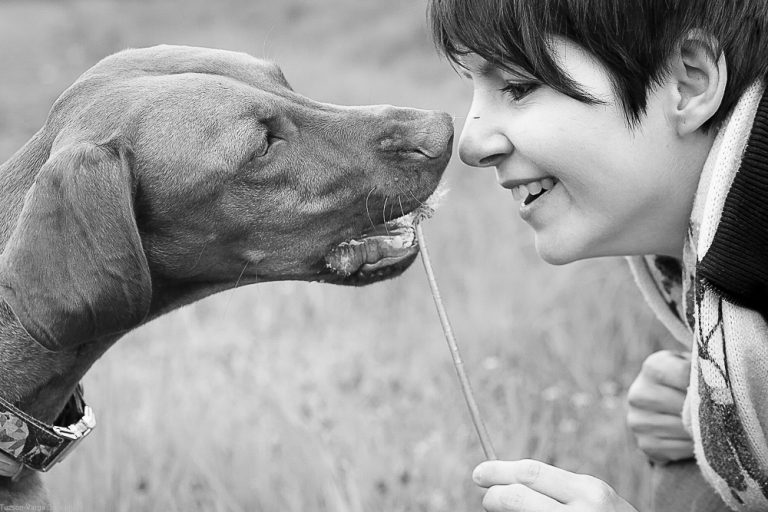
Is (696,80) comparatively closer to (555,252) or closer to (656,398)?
(555,252)

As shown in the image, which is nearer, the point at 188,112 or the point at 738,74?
the point at 738,74

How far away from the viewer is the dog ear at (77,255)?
216cm

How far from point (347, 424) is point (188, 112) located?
5.39ft

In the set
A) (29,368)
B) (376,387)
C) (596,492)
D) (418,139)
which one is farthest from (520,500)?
(376,387)

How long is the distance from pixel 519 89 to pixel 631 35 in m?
0.30

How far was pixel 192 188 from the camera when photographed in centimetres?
246

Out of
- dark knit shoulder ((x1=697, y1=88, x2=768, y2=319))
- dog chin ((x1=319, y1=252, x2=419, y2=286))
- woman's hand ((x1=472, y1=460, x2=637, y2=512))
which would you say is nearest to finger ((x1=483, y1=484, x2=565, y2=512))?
woman's hand ((x1=472, y1=460, x2=637, y2=512))

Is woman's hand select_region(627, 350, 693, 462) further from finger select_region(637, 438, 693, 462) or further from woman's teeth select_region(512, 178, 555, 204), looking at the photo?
woman's teeth select_region(512, 178, 555, 204)

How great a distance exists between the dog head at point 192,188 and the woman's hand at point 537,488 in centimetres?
70

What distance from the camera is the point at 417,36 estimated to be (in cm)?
1120

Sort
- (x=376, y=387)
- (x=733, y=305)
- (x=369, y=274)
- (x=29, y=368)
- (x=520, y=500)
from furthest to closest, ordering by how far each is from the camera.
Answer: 1. (x=376, y=387)
2. (x=369, y=274)
3. (x=29, y=368)
4. (x=733, y=305)
5. (x=520, y=500)

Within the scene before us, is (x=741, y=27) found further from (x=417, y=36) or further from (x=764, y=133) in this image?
(x=417, y=36)

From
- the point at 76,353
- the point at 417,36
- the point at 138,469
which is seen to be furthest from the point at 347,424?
the point at 417,36

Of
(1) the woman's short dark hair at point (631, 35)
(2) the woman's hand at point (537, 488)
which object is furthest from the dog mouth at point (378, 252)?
(2) the woman's hand at point (537, 488)
